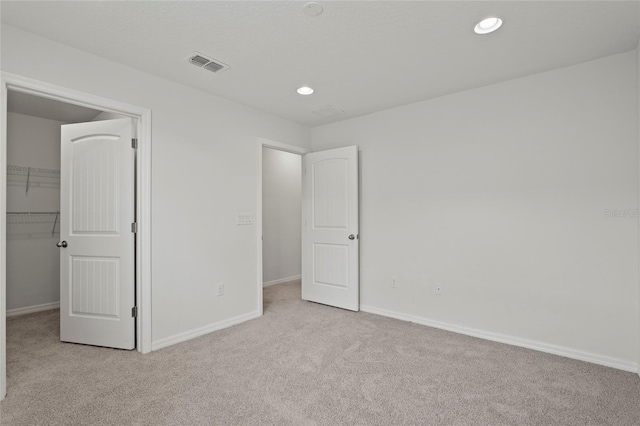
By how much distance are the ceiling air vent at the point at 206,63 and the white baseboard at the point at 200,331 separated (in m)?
2.46

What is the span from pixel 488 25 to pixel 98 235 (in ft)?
11.8

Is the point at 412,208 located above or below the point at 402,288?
above

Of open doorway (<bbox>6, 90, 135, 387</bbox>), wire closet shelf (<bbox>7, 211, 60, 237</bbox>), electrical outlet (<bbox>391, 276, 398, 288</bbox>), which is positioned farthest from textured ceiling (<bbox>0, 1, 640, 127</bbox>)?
wire closet shelf (<bbox>7, 211, 60, 237</bbox>)

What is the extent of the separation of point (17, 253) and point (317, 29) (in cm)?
453

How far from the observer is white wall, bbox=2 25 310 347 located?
8.44ft

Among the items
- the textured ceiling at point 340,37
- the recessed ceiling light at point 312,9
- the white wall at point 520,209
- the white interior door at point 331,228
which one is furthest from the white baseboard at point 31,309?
the recessed ceiling light at point 312,9

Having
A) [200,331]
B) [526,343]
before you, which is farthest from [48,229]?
[526,343]

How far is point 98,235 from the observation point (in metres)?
2.92

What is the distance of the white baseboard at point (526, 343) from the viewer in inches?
98.2

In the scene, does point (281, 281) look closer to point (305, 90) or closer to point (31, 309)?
point (31, 309)

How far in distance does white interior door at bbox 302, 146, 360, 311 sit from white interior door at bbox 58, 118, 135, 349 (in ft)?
7.18

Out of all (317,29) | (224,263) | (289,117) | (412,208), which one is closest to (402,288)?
(412,208)

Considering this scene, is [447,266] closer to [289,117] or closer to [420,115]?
[420,115]

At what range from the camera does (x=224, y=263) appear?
11.3 feet
